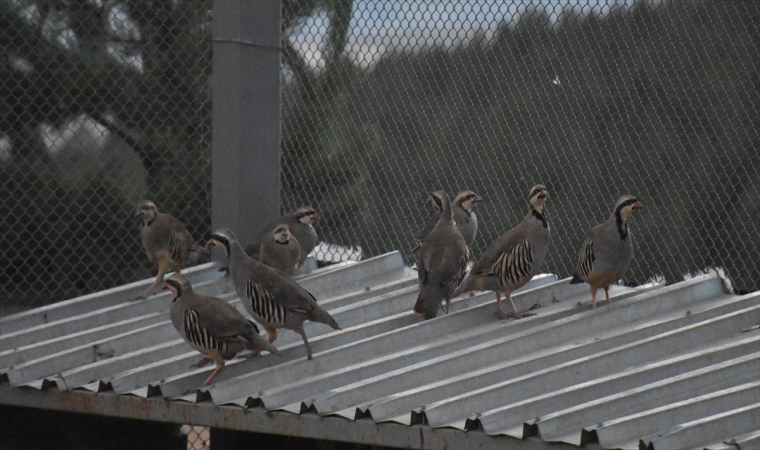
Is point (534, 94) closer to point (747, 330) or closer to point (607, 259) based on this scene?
point (607, 259)

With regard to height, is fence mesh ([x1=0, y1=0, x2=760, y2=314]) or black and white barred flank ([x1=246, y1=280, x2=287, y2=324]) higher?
fence mesh ([x1=0, y1=0, x2=760, y2=314])

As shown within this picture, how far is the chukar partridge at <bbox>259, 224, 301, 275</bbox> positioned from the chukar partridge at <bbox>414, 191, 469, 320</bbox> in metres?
0.84

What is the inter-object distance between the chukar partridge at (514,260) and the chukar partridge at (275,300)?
99 centimetres

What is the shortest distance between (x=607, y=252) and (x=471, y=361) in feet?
4.05

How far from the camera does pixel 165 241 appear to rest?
632 cm

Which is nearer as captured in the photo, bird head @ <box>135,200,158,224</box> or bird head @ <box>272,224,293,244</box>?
bird head @ <box>272,224,293,244</box>

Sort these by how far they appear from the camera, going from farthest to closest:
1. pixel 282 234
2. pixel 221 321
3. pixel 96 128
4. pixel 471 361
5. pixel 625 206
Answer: pixel 96 128 < pixel 282 234 < pixel 625 206 < pixel 221 321 < pixel 471 361

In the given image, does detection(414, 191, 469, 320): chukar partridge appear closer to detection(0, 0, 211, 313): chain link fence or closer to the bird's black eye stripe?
the bird's black eye stripe

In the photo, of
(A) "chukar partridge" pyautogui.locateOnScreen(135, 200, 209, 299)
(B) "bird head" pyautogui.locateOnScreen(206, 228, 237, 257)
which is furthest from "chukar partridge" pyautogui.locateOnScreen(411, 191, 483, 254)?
(A) "chukar partridge" pyautogui.locateOnScreen(135, 200, 209, 299)

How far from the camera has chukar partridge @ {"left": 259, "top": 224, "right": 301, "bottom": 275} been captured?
5.82m

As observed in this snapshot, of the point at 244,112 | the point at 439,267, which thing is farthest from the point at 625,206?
the point at 244,112

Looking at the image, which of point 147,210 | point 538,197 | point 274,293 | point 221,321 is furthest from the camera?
point 147,210

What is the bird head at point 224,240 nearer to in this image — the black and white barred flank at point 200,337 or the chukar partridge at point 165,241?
the black and white barred flank at point 200,337

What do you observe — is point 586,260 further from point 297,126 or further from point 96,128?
point 96,128
